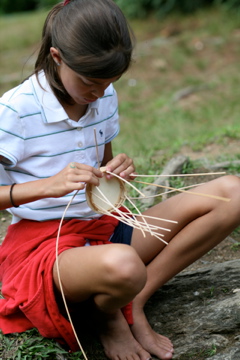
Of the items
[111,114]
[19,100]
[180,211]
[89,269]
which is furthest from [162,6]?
[89,269]

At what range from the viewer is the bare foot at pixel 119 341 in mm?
2146

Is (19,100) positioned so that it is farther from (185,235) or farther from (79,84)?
(185,235)

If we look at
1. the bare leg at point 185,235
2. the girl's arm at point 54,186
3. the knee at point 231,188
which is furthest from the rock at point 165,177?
the girl's arm at point 54,186

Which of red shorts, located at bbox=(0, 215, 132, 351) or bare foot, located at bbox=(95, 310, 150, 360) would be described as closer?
red shorts, located at bbox=(0, 215, 132, 351)

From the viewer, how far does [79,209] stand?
2.30 m

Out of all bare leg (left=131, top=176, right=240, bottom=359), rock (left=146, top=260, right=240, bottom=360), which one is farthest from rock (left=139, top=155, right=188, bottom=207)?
bare leg (left=131, top=176, right=240, bottom=359)

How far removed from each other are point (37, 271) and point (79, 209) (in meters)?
0.34

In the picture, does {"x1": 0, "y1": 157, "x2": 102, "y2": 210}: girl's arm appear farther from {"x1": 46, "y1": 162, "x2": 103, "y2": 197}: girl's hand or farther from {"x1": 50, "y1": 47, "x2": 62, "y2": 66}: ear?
{"x1": 50, "y1": 47, "x2": 62, "y2": 66}: ear

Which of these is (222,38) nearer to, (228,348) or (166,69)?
(166,69)

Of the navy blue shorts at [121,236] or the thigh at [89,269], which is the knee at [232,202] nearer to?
the navy blue shorts at [121,236]

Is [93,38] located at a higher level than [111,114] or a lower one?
higher

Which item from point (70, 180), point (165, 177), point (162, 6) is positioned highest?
point (70, 180)

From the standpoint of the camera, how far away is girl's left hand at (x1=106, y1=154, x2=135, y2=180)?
2182mm

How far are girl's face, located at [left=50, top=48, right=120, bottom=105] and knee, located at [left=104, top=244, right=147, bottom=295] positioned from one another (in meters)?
0.57
